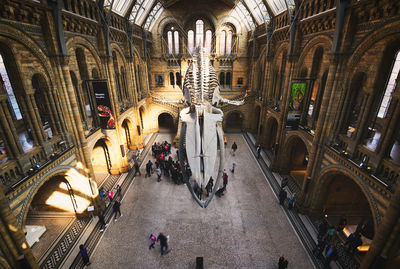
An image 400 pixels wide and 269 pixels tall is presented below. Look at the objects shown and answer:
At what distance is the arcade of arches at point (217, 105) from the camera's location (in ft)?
22.7

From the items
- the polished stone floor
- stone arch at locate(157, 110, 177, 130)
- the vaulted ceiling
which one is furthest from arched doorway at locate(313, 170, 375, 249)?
stone arch at locate(157, 110, 177, 130)

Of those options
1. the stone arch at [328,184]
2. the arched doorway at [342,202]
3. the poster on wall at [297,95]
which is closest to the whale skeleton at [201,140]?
the stone arch at [328,184]

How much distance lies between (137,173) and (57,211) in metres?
5.41

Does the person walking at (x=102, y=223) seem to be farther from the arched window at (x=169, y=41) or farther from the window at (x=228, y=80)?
the window at (x=228, y=80)

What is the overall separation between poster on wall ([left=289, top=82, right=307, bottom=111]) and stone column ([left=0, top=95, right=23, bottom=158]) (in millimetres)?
12670

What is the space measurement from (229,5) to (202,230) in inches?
867

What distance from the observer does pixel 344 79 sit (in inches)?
345

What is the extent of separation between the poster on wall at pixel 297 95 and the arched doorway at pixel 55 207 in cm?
1235

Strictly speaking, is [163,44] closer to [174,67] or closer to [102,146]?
[174,67]

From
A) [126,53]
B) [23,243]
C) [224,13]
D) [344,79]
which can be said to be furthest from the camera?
[224,13]

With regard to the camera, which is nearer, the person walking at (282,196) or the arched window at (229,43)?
the person walking at (282,196)

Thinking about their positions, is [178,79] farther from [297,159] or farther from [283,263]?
[283,263]

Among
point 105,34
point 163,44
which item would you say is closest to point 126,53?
point 105,34

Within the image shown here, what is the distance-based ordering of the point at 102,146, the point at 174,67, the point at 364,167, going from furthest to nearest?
the point at 174,67 < the point at 102,146 < the point at 364,167
